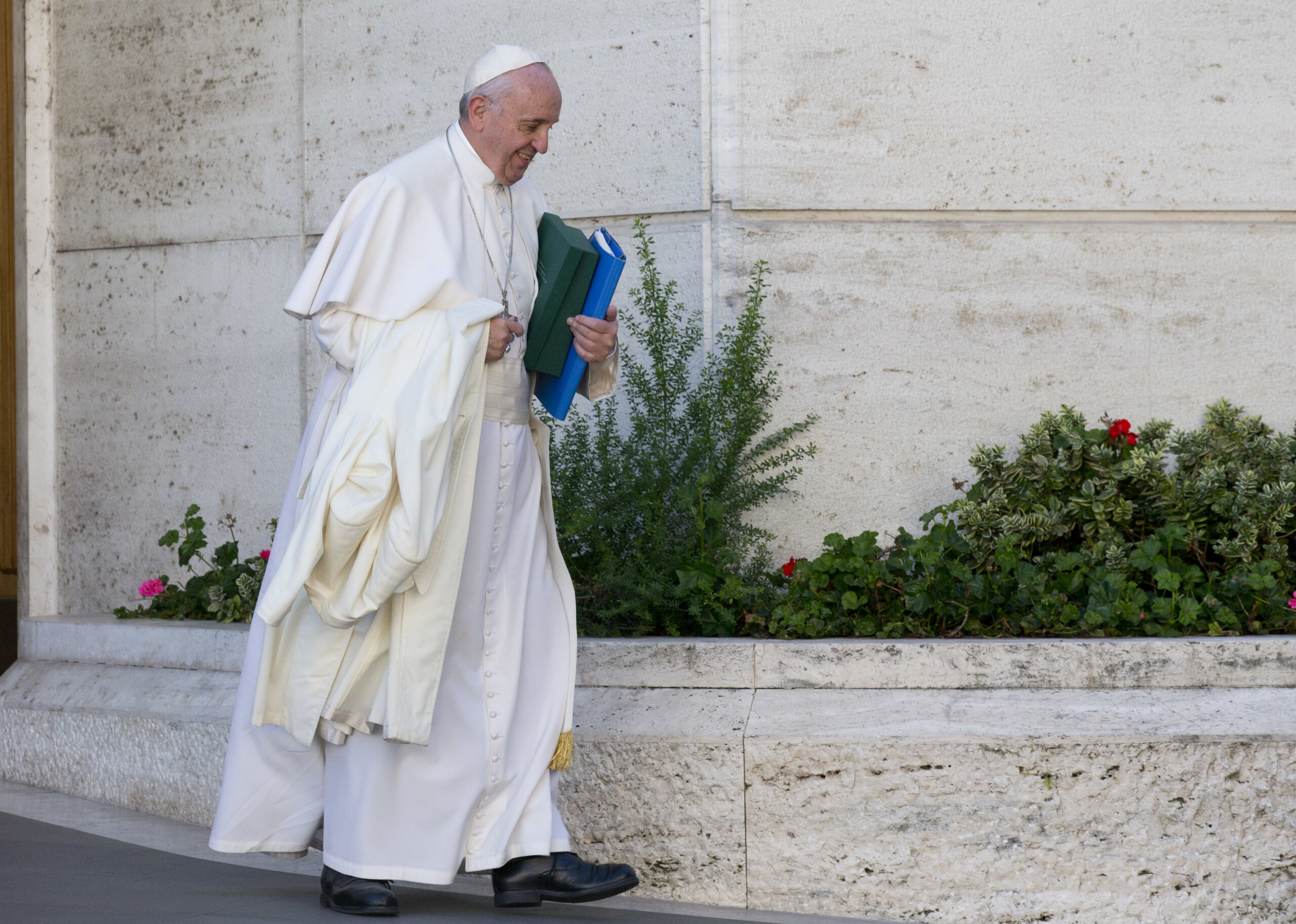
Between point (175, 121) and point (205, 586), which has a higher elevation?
point (175, 121)

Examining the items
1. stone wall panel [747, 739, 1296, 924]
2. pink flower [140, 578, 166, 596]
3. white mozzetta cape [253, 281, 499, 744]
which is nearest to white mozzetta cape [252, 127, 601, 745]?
white mozzetta cape [253, 281, 499, 744]

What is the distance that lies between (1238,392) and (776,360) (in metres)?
1.59

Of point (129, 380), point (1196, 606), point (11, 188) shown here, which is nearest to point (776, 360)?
point (1196, 606)

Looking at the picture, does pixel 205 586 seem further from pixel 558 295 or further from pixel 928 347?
pixel 928 347

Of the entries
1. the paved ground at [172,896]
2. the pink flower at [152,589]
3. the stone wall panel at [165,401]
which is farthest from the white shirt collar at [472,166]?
the pink flower at [152,589]

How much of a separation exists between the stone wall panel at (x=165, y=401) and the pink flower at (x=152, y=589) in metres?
0.30

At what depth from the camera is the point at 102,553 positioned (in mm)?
5848

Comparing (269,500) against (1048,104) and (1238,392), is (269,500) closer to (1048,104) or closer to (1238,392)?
(1048,104)

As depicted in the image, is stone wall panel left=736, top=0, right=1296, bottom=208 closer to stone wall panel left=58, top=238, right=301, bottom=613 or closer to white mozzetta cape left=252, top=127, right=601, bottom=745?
white mozzetta cape left=252, top=127, right=601, bottom=745

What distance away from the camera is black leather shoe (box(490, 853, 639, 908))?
11.0 ft

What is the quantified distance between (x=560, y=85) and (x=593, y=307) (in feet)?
6.29

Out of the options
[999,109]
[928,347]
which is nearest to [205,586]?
[928,347]

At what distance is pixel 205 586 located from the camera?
5.19 m

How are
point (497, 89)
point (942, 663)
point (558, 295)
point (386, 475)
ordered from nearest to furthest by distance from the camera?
point (386, 475), point (497, 89), point (558, 295), point (942, 663)
